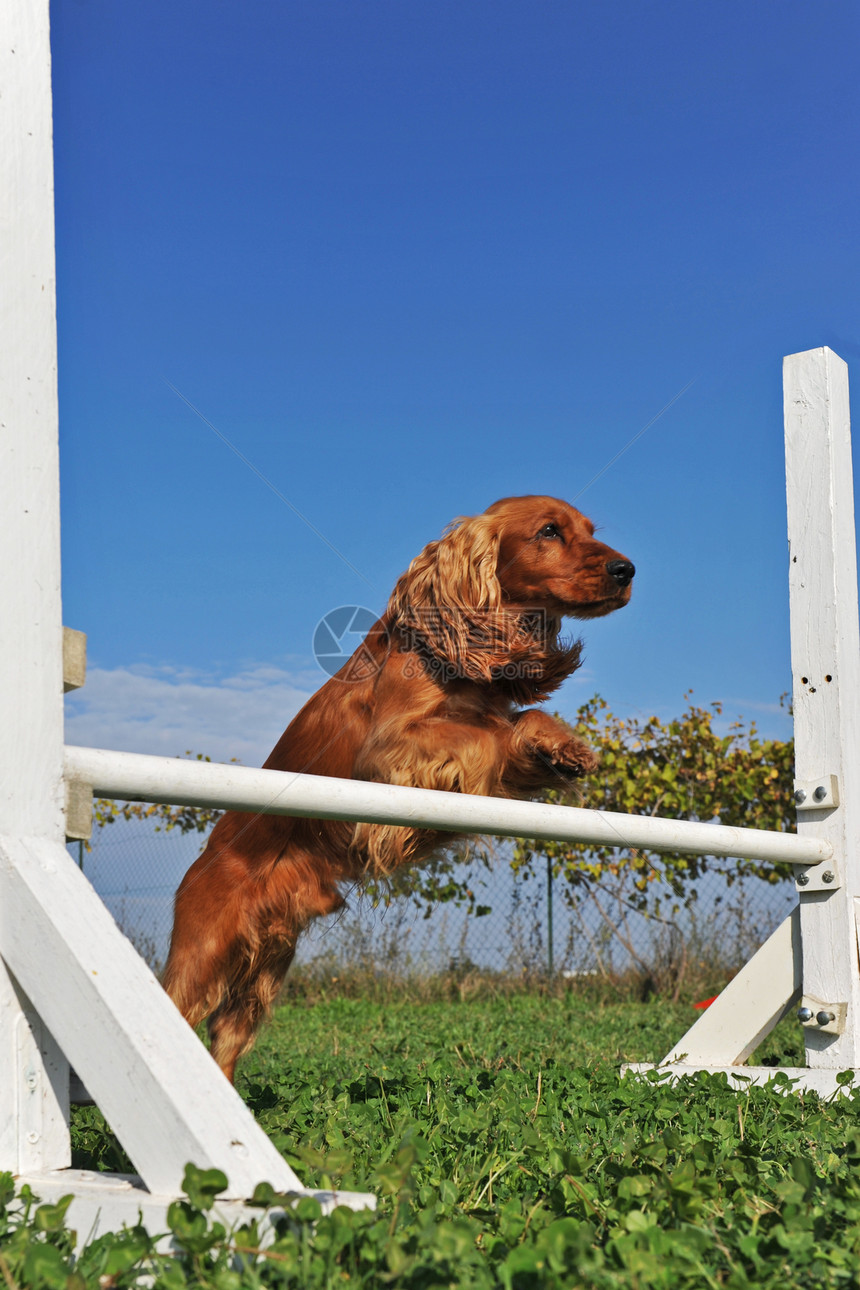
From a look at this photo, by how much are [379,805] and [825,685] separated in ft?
5.01

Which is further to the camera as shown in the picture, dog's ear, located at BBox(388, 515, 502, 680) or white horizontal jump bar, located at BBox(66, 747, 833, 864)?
dog's ear, located at BBox(388, 515, 502, 680)

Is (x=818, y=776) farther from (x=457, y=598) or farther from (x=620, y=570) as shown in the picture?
(x=457, y=598)

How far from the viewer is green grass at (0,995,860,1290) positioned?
1018 millimetres

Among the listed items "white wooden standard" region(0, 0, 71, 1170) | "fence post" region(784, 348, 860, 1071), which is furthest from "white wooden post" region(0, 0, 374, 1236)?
"fence post" region(784, 348, 860, 1071)

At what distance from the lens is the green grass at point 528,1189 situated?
102 centimetres

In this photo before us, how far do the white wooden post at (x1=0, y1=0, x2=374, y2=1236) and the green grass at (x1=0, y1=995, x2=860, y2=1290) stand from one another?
0.08m

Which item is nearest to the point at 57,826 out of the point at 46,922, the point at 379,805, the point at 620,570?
the point at 46,922

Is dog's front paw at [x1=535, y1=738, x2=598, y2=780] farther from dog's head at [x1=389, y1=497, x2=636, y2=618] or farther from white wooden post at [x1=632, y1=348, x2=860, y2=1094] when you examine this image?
white wooden post at [x1=632, y1=348, x2=860, y2=1094]

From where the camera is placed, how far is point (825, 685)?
2.78 m

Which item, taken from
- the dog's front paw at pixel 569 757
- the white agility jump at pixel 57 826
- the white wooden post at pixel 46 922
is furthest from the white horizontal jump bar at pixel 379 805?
the dog's front paw at pixel 569 757

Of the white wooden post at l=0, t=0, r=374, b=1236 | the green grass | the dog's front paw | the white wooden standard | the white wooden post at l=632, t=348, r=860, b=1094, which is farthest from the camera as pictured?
the dog's front paw

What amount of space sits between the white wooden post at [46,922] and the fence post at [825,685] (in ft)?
6.14

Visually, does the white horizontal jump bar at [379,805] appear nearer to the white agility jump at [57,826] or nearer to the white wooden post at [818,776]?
the white agility jump at [57,826]

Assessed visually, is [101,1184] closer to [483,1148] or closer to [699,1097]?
[483,1148]
